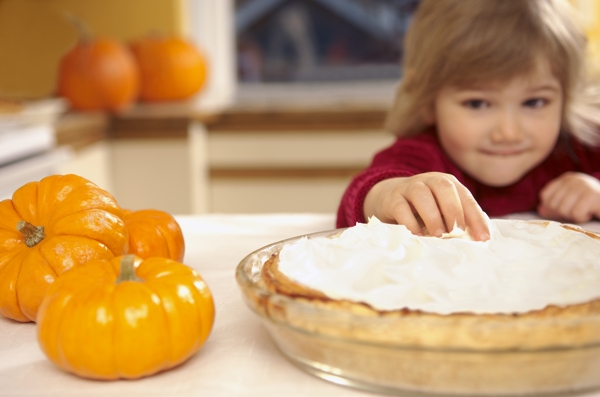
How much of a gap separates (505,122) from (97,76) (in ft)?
6.22

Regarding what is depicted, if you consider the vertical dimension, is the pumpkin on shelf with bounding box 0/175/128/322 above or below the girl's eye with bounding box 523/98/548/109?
below

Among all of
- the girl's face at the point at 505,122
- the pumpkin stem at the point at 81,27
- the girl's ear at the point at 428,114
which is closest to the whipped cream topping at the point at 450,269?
→ the girl's face at the point at 505,122

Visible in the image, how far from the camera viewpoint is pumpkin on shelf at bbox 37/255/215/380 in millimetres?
519

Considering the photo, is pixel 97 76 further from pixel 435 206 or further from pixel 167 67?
pixel 435 206

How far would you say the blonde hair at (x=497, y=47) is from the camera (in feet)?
4.20

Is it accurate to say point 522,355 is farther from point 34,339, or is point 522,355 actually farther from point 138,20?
point 138,20

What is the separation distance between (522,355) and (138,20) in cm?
302

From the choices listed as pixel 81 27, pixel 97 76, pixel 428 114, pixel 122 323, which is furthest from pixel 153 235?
pixel 81 27

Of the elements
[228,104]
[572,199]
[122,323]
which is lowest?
[228,104]

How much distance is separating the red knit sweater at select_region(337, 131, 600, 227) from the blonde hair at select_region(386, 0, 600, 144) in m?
0.05

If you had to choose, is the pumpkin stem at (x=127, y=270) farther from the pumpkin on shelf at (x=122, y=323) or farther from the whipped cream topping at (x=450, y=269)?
the whipped cream topping at (x=450, y=269)

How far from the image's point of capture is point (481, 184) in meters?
1.49

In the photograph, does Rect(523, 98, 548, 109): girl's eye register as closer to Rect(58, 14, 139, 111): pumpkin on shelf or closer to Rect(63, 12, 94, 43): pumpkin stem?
Rect(58, 14, 139, 111): pumpkin on shelf

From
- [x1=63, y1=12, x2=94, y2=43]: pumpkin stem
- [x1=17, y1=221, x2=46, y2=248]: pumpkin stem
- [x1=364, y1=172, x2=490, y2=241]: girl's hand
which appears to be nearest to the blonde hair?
[x1=364, y1=172, x2=490, y2=241]: girl's hand
